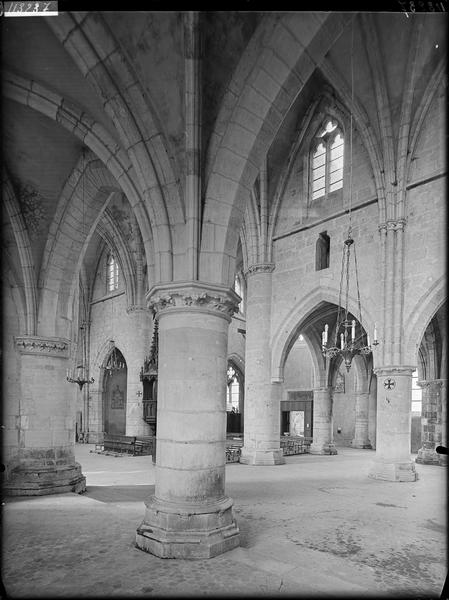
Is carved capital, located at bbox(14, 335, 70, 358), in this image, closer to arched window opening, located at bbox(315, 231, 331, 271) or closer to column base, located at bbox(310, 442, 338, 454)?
arched window opening, located at bbox(315, 231, 331, 271)

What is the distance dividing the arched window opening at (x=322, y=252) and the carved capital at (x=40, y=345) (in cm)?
886

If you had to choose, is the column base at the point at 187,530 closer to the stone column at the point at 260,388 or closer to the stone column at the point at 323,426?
the stone column at the point at 260,388

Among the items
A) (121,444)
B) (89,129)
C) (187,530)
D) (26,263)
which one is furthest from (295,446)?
(89,129)

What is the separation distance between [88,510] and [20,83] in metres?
6.54

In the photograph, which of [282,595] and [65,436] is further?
[65,436]

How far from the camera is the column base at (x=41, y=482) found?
28.7 ft

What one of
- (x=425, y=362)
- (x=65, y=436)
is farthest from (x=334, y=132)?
(x=65, y=436)

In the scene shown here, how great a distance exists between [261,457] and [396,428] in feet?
15.4

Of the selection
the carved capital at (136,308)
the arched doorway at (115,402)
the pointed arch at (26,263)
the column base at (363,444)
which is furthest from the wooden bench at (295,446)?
the pointed arch at (26,263)

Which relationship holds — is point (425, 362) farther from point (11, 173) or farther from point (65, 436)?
point (11, 173)

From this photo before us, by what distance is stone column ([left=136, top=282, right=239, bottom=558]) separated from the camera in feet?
18.0

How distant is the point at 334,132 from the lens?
15641 mm

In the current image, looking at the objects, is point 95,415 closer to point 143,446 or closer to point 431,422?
point 143,446

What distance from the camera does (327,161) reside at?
15.9 meters
